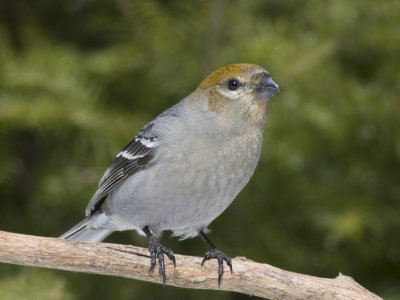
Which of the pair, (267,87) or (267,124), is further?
(267,124)

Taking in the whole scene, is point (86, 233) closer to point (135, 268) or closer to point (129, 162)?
point (129, 162)

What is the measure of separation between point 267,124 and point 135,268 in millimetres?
1915

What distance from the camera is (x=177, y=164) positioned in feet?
12.8

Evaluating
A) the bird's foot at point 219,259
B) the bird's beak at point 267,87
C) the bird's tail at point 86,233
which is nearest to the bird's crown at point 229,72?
the bird's beak at point 267,87

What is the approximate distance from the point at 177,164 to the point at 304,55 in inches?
67.5

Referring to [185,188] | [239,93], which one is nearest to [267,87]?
[239,93]

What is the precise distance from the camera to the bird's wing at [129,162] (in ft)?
13.6

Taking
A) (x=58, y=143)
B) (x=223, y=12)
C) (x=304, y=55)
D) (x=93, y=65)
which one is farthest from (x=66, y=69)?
(x=304, y=55)

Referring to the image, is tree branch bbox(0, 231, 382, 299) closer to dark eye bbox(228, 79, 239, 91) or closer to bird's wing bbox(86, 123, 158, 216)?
bird's wing bbox(86, 123, 158, 216)

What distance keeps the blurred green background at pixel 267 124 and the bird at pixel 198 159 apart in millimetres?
762

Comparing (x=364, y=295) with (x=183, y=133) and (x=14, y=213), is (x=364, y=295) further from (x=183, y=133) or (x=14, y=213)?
(x=14, y=213)

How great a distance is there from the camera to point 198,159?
3883 mm

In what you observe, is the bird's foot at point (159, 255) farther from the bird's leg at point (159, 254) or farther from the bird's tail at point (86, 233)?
the bird's tail at point (86, 233)

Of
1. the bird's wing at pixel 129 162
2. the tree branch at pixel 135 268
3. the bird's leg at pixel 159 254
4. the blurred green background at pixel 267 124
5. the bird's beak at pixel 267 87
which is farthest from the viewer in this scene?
the blurred green background at pixel 267 124
